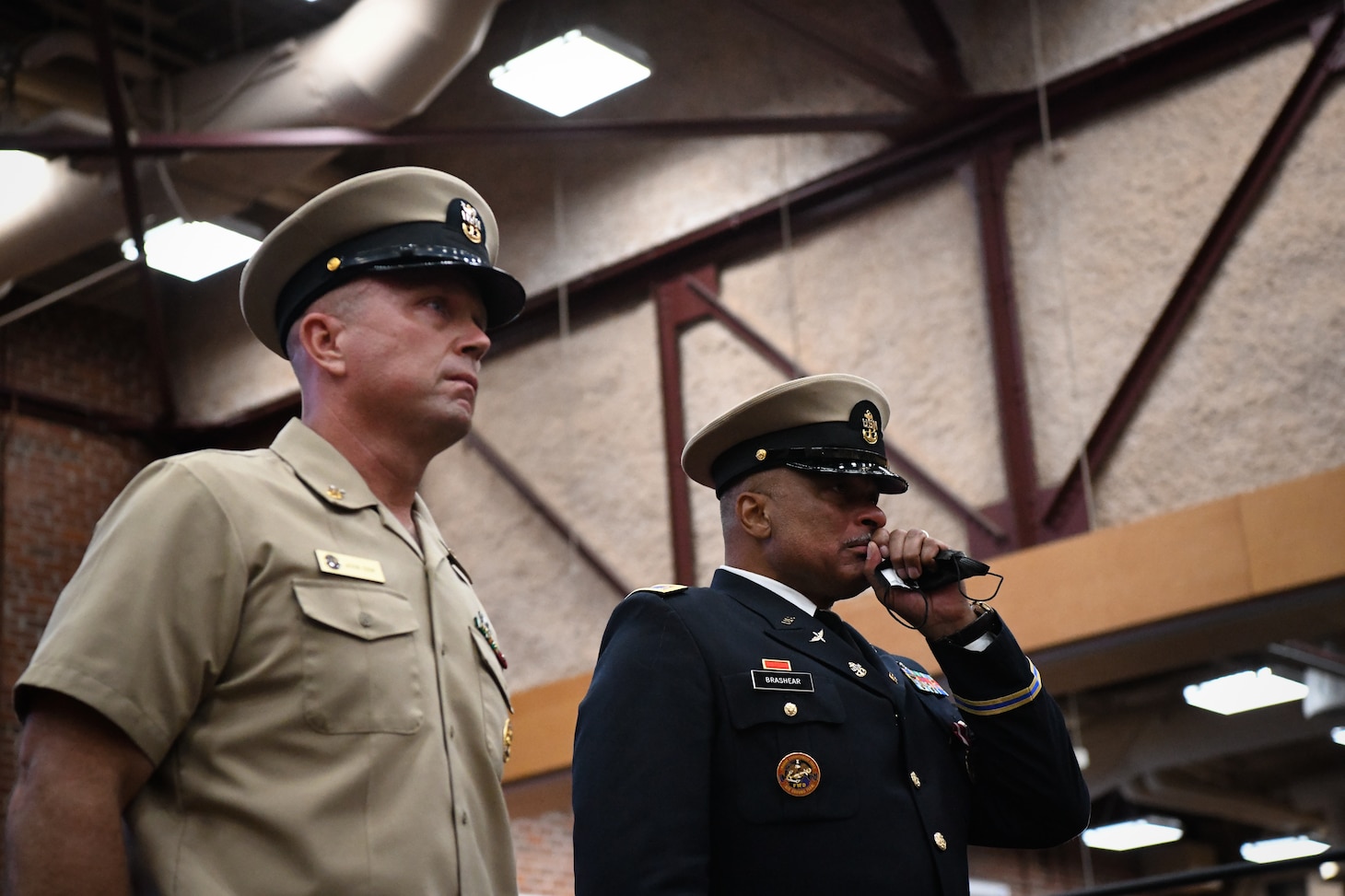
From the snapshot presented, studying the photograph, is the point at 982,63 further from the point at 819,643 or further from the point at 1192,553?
A: the point at 819,643

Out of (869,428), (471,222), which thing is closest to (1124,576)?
(869,428)

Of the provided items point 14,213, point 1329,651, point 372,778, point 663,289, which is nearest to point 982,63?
point 663,289

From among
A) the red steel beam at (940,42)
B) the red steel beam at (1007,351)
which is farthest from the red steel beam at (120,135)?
the red steel beam at (1007,351)

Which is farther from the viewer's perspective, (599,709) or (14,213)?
(14,213)

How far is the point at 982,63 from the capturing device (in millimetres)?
7781

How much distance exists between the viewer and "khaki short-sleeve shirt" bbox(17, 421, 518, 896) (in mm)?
1593

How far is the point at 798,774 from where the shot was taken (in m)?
2.20

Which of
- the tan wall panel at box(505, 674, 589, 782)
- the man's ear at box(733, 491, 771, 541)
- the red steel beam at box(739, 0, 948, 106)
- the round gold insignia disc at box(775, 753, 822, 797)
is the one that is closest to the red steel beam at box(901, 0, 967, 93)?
the red steel beam at box(739, 0, 948, 106)

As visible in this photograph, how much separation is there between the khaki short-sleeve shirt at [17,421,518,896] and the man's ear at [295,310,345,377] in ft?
0.58

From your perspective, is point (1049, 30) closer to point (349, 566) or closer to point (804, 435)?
point (804, 435)

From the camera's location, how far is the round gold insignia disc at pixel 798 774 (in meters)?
2.19

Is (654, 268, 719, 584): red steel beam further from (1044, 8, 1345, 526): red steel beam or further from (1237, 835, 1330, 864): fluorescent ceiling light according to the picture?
(1237, 835, 1330, 864): fluorescent ceiling light

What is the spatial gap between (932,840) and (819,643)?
0.34 metres

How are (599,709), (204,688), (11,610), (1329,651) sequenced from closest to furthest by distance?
(204,688) < (599,709) < (1329,651) < (11,610)
